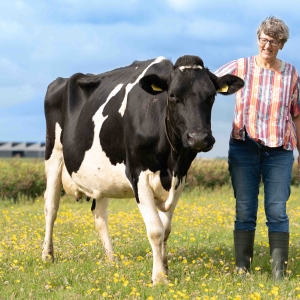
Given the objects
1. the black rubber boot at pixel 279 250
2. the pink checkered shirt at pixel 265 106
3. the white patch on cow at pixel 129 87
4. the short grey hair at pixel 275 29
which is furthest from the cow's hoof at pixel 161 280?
the short grey hair at pixel 275 29

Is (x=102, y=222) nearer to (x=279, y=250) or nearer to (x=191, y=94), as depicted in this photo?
(x=279, y=250)

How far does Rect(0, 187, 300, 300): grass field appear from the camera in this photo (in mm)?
6387

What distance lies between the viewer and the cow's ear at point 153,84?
641 centimetres

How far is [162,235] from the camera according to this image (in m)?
6.84

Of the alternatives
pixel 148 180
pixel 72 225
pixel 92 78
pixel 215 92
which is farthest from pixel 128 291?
pixel 72 225

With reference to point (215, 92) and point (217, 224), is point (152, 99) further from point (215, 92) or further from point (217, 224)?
point (217, 224)

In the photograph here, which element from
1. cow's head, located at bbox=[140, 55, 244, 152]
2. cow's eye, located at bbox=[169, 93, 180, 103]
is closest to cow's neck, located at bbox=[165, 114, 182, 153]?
cow's head, located at bbox=[140, 55, 244, 152]

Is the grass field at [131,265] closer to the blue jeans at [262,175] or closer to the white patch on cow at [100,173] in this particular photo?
the blue jeans at [262,175]

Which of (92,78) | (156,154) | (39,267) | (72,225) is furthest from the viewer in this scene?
(72,225)

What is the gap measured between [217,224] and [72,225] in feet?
10.2

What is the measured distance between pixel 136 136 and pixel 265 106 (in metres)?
1.50

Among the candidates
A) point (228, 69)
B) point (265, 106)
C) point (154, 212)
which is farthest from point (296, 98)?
point (154, 212)

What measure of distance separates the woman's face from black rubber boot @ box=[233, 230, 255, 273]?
211cm

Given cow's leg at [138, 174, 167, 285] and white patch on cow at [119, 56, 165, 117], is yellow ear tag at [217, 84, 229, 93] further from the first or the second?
cow's leg at [138, 174, 167, 285]
